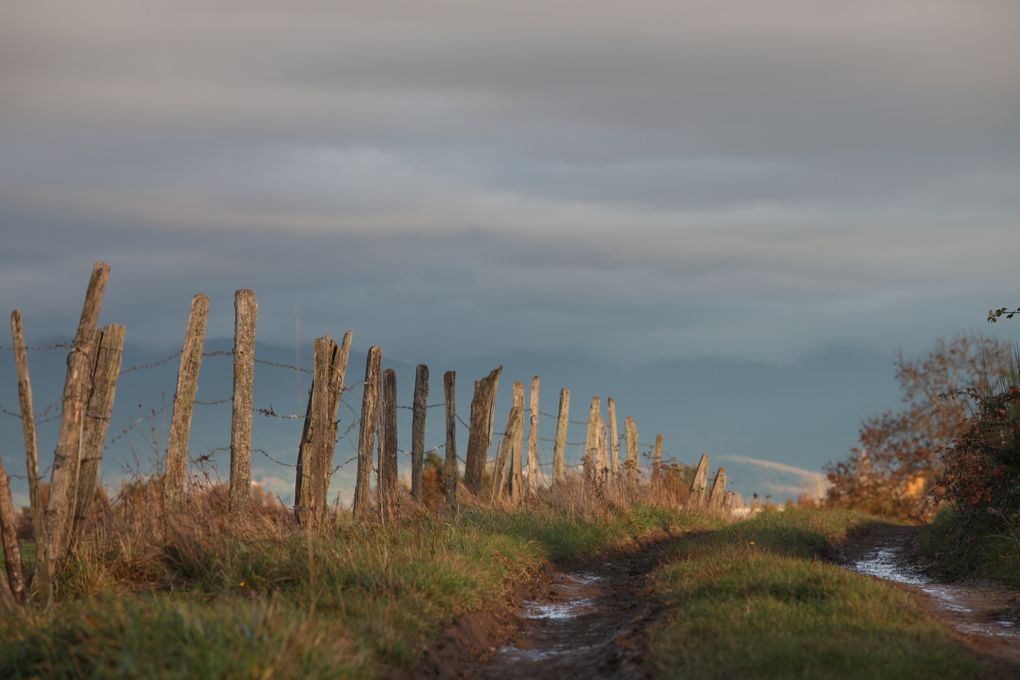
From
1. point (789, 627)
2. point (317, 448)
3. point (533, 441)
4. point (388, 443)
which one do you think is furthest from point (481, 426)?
point (789, 627)

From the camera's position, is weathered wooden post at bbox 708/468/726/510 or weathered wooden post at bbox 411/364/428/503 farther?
weathered wooden post at bbox 708/468/726/510

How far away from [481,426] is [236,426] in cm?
836

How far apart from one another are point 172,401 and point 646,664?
602 centimetres

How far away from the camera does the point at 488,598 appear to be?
35.0ft

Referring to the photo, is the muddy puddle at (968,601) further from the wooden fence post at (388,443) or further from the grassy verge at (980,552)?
the wooden fence post at (388,443)

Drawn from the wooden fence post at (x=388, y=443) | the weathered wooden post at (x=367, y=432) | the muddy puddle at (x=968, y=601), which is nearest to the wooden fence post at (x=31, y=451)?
the weathered wooden post at (x=367, y=432)

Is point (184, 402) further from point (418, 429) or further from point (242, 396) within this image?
point (418, 429)

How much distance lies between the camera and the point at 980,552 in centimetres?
1537

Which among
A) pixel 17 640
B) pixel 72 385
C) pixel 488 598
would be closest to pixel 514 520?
pixel 488 598

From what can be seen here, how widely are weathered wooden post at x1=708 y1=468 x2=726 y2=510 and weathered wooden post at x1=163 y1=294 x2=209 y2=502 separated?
67.9ft

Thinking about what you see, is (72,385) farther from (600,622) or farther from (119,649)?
(600,622)

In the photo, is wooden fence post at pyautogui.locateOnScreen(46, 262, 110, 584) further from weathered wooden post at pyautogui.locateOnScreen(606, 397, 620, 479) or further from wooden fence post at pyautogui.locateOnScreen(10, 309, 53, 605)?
weathered wooden post at pyautogui.locateOnScreen(606, 397, 620, 479)

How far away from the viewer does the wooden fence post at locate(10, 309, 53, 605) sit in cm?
934

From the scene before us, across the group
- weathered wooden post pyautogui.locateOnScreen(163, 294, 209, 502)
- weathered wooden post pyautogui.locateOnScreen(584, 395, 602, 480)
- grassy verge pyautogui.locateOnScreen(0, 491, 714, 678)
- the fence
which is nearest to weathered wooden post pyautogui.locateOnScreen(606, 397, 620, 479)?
weathered wooden post pyautogui.locateOnScreen(584, 395, 602, 480)
